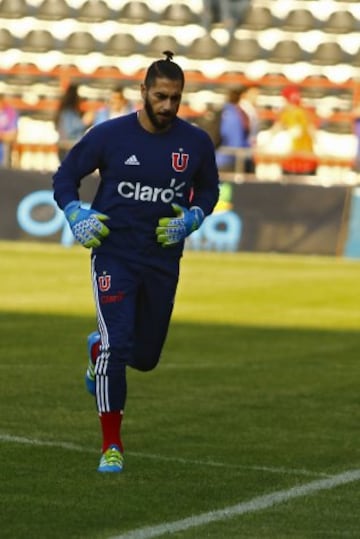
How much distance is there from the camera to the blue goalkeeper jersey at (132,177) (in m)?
8.25

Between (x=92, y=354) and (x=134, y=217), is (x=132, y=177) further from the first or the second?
(x=92, y=354)

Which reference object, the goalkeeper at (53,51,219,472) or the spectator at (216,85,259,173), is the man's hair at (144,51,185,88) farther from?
the spectator at (216,85,259,173)

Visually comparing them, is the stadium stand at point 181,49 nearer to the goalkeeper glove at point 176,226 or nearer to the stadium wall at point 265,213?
the stadium wall at point 265,213

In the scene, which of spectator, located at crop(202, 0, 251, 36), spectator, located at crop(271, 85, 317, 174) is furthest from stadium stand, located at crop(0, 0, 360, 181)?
spectator, located at crop(271, 85, 317, 174)

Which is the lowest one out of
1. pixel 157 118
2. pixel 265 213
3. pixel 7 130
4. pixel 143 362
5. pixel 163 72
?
pixel 7 130

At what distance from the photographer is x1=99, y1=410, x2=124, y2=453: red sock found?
26.1 feet

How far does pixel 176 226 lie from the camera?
324 inches

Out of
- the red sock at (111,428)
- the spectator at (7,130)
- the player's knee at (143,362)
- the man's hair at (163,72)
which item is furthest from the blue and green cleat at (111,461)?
the spectator at (7,130)

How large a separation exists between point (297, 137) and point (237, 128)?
174 cm

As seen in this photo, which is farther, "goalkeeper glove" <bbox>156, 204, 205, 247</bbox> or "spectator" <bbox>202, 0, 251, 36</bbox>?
"spectator" <bbox>202, 0, 251, 36</bbox>

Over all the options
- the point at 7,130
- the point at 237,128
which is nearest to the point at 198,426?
the point at 237,128

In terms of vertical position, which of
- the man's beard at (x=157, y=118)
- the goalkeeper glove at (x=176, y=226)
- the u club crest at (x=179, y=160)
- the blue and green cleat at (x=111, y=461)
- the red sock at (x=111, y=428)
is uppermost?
the man's beard at (x=157, y=118)

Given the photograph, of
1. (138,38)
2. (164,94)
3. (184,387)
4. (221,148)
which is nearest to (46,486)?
(164,94)

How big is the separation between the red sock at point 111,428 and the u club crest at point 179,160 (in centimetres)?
124
